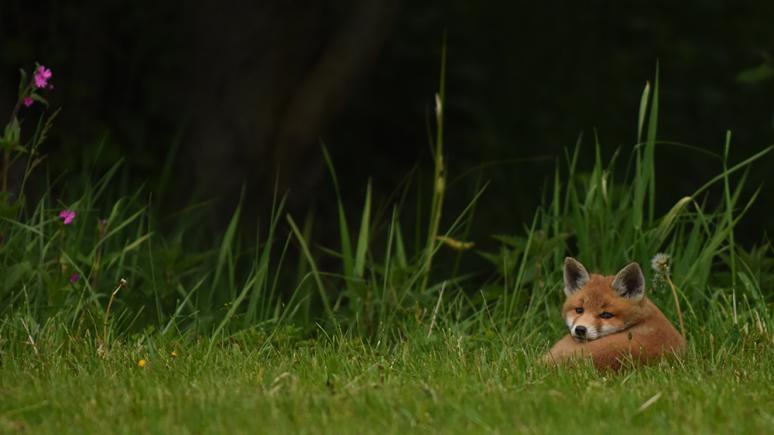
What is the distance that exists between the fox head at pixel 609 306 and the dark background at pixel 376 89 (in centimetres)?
344

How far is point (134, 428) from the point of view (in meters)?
4.88

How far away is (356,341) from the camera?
257 inches

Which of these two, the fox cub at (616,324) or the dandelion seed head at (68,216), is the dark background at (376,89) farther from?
the fox cub at (616,324)

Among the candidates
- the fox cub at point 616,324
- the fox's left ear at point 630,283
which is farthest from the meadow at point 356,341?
the fox's left ear at point 630,283

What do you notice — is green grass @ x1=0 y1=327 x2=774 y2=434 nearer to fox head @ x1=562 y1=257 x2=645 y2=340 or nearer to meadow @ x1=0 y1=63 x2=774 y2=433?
meadow @ x1=0 y1=63 x2=774 y2=433

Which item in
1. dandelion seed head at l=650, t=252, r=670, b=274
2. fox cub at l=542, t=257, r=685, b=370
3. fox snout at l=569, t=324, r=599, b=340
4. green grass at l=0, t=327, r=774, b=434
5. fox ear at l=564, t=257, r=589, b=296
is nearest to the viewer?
green grass at l=0, t=327, r=774, b=434

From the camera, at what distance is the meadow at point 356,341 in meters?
5.01

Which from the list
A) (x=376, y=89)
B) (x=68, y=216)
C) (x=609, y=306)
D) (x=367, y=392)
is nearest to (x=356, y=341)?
(x=609, y=306)

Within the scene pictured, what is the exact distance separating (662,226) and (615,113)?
626cm

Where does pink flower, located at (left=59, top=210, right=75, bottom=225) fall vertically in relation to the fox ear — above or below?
above

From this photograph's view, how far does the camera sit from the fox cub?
591 cm

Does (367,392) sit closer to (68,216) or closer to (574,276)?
(574,276)

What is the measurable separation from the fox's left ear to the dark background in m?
3.47

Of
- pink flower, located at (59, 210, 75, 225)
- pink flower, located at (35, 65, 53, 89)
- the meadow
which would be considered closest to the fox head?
the meadow
